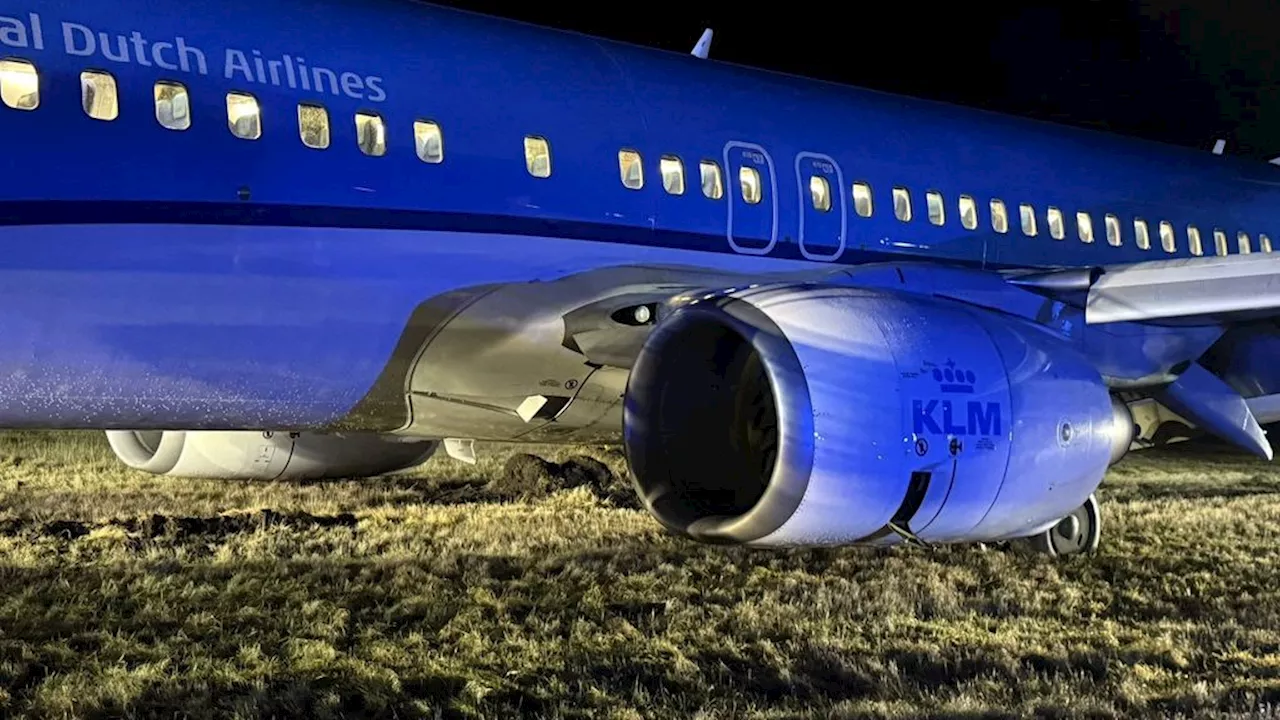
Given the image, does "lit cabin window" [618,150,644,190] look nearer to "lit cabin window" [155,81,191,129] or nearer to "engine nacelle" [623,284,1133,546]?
"engine nacelle" [623,284,1133,546]

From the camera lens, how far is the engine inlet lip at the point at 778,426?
16.4 feet

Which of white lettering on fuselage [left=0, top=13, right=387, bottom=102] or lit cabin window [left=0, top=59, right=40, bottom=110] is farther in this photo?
white lettering on fuselage [left=0, top=13, right=387, bottom=102]

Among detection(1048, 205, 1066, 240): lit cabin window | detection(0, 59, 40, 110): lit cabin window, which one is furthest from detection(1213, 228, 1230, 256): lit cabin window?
detection(0, 59, 40, 110): lit cabin window

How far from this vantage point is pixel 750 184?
7051 millimetres

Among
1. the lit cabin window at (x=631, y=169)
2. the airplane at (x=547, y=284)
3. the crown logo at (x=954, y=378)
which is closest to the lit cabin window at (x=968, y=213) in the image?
the airplane at (x=547, y=284)

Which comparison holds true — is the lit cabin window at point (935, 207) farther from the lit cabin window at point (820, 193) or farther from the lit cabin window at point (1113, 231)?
the lit cabin window at point (1113, 231)

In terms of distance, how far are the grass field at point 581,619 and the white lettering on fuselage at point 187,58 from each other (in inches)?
93.6

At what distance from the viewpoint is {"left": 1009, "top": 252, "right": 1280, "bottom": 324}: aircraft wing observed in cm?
651

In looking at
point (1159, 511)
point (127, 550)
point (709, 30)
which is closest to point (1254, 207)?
point (1159, 511)

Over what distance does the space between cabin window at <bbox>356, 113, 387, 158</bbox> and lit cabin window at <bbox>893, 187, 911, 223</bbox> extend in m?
3.57

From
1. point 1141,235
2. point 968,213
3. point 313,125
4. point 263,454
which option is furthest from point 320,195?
point 1141,235

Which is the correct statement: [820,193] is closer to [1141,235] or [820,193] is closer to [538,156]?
[538,156]

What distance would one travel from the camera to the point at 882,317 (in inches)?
215

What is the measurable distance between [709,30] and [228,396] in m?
4.90
